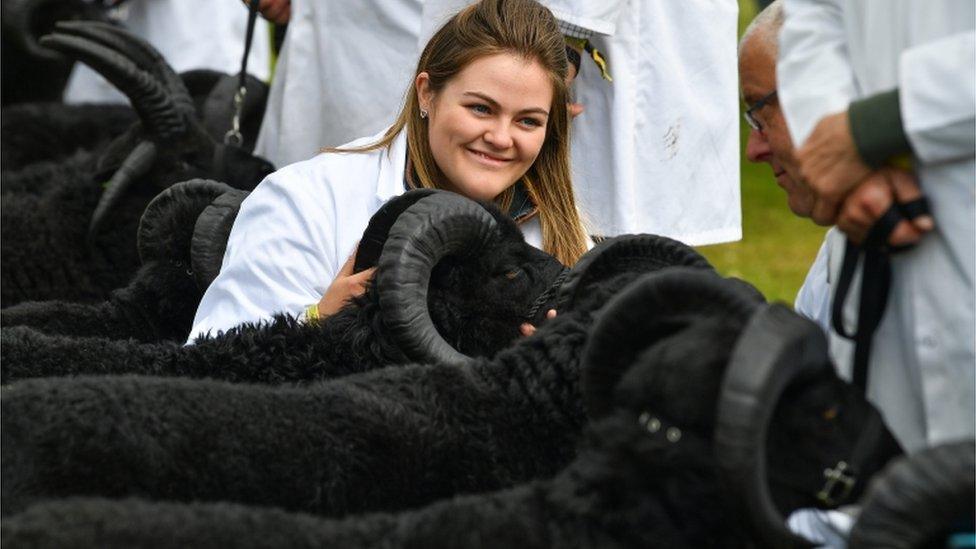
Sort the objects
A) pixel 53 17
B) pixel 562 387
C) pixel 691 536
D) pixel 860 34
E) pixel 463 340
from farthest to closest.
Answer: pixel 53 17
pixel 463 340
pixel 562 387
pixel 860 34
pixel 691 536

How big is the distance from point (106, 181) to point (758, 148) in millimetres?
2828

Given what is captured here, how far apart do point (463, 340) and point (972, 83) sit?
1.26 meters

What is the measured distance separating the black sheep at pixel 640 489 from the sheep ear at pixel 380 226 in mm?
1016

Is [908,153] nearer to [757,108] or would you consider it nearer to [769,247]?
[757,108]

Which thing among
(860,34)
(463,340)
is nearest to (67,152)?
(463,340)

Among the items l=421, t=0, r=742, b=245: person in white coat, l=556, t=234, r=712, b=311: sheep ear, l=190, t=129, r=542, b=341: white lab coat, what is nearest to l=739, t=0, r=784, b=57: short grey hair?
l=556, t=234, r=712, b=311: sheep ear

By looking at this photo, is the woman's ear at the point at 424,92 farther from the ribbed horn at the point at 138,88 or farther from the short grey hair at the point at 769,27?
the ribbed horn at the point at 138,88

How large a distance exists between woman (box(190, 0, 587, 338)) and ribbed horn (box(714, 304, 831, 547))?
157 centimetres

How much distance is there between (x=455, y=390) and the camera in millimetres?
2387

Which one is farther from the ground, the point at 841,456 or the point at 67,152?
the point at 841,456

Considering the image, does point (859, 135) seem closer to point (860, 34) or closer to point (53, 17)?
point (860, 34)

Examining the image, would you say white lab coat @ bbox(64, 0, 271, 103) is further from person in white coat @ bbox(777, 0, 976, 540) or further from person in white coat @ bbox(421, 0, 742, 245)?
person in white coat @ bbox(777, 0, 976, 540)

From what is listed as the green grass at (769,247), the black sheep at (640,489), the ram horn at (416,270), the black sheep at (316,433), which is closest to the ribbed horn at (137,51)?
the ram horn at (416,270)

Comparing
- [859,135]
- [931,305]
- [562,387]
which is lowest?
[562,387]
